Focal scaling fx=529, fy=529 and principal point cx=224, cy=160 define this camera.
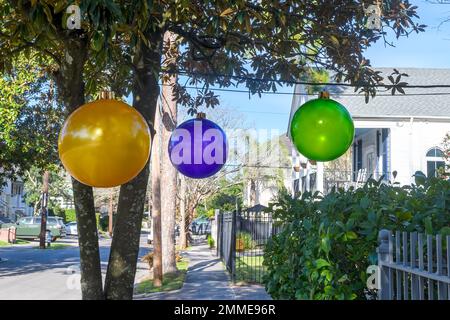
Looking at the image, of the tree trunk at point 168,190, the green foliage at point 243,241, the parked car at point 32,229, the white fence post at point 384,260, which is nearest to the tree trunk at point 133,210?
the white fence post at point 384,260

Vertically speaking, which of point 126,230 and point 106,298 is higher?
point 126,230

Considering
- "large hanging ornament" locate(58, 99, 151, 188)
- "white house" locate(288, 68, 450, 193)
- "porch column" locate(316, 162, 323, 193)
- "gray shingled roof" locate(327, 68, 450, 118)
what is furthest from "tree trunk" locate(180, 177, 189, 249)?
"large hanging ornament" locate(58, 99, 151, 188)

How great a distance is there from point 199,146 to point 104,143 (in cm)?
157

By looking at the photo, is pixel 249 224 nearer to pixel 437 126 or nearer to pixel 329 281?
pixel 437 126

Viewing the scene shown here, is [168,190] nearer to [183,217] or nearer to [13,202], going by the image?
[183,217]

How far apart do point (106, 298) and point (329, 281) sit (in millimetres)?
1683

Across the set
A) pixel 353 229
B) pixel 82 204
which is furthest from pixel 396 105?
pixel 82 204

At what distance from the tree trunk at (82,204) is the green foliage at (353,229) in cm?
166

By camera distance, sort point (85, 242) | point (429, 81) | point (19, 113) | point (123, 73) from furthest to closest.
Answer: point (429, 81) → point (19, 113) → point (123, 73) → point (85, 242)

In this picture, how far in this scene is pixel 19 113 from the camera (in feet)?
53.7

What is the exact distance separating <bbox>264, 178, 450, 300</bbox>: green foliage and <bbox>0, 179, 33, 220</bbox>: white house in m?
57.4

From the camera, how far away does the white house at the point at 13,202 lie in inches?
2381

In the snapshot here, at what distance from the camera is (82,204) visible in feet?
13.5
